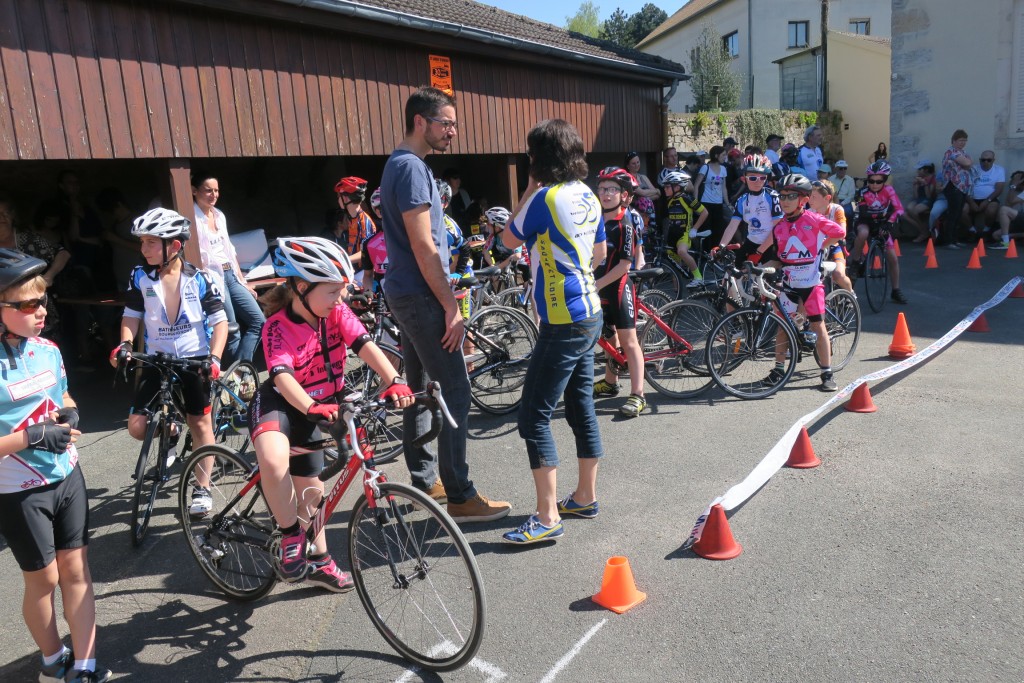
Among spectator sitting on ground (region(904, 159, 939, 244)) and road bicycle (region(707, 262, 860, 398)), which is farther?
spectator sitting on ground (region(904, 159, 939, 244))

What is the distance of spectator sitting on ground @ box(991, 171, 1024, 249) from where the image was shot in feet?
49.6

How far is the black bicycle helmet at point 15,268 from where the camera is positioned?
283cm

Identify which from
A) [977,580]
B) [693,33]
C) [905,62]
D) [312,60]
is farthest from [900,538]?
[693,33]

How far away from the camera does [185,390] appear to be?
4496 mm

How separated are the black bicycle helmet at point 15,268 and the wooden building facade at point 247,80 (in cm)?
383

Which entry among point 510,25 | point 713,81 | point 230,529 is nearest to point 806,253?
point 230,529

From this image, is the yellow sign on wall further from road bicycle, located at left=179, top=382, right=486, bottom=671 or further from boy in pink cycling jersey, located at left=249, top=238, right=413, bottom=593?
road bicycle, located at left=179, top=382, right=486, bottom=671

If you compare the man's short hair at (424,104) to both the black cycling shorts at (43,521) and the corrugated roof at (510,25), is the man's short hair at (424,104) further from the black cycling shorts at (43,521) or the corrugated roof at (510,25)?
the corrugated roof at (510,25)

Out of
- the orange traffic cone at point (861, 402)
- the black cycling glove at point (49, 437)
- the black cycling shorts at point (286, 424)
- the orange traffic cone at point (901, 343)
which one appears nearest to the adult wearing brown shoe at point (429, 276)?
the black cycling shorts at point (286, 424)

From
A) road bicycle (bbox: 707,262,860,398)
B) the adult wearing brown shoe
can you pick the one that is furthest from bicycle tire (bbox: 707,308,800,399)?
the adult wearing brown shoe

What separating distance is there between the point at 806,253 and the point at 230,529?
17.4 feet

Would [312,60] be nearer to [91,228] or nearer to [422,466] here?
[91,228]

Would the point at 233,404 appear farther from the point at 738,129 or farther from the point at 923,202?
the point at 738,129

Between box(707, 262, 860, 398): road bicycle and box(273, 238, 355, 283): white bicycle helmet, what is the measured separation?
4.04m
